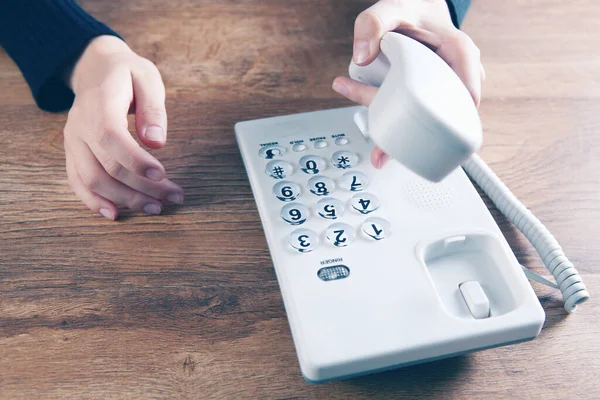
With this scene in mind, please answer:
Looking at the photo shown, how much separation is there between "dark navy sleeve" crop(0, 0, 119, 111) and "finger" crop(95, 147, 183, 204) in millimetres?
126

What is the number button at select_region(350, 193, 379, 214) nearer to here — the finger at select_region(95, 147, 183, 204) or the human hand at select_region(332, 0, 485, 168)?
the human hand at select_region(332, 0, 485, 168)

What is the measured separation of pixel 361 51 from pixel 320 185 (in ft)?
0.35

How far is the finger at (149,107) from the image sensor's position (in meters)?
0.44

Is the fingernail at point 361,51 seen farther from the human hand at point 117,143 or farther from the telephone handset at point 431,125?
the human hand at point 117,143

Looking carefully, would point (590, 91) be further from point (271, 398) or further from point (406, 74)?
point (271, 398)

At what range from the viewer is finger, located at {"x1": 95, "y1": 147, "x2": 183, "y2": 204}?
436mm

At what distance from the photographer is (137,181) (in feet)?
1.43

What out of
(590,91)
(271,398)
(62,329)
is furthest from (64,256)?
(590,91)

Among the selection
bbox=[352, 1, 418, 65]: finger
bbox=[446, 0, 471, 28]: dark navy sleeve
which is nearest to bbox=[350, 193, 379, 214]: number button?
bbox=[352, 1, 418, 65]: finger

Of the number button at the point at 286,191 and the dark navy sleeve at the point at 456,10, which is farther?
the dark navy sleeve at the point at 456,10

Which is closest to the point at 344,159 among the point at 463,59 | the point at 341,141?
the point at 341,141

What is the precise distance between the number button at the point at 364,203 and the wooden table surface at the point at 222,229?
0.27 ft

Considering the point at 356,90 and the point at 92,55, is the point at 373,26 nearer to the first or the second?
the point at 356,90

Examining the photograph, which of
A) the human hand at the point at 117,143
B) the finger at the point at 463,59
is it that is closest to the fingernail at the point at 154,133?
the human hand at the point at 117,143
